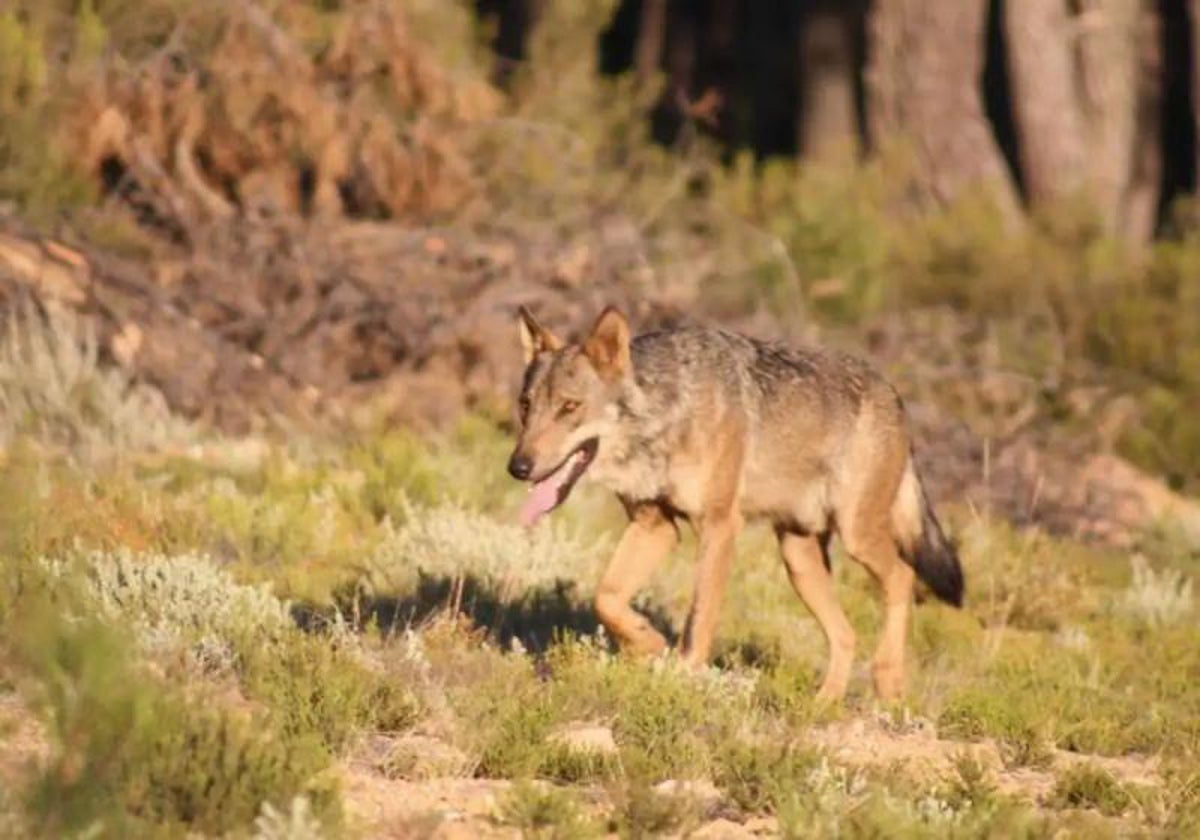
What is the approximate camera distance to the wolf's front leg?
27.8ft

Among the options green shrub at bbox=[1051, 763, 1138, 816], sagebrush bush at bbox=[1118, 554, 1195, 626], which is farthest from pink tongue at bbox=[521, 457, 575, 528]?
sagebrush bush at bbox=[1118, 554, 1195, 626]

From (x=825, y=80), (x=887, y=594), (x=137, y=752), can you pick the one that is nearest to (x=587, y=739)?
(x=137, y=752)

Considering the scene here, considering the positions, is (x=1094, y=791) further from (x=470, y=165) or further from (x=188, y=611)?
(x=470, y=165)

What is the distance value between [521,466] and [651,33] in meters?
19.2

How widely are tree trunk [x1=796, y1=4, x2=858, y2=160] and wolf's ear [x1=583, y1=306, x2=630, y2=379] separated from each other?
1316 cm

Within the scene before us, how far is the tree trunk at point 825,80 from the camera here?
2172cm

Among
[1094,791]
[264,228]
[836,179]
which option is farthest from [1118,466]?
[1094,791]

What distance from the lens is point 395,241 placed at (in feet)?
47.6

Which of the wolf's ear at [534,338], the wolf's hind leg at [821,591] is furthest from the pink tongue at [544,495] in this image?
the wolf's hind leg at [821,591]

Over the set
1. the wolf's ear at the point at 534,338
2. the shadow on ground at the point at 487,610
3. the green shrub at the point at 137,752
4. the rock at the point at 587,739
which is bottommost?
the shadow on ground at the point at 487,610

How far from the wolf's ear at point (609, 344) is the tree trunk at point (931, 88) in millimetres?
11727

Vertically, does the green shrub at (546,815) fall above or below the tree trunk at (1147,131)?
below

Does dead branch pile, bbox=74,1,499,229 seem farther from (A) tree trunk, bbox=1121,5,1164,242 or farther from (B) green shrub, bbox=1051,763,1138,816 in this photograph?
(A) tree trunk, bbox=1121,5,1164,242

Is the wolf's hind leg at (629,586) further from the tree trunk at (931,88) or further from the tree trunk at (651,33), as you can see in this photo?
the tree trunk at (651,33)
